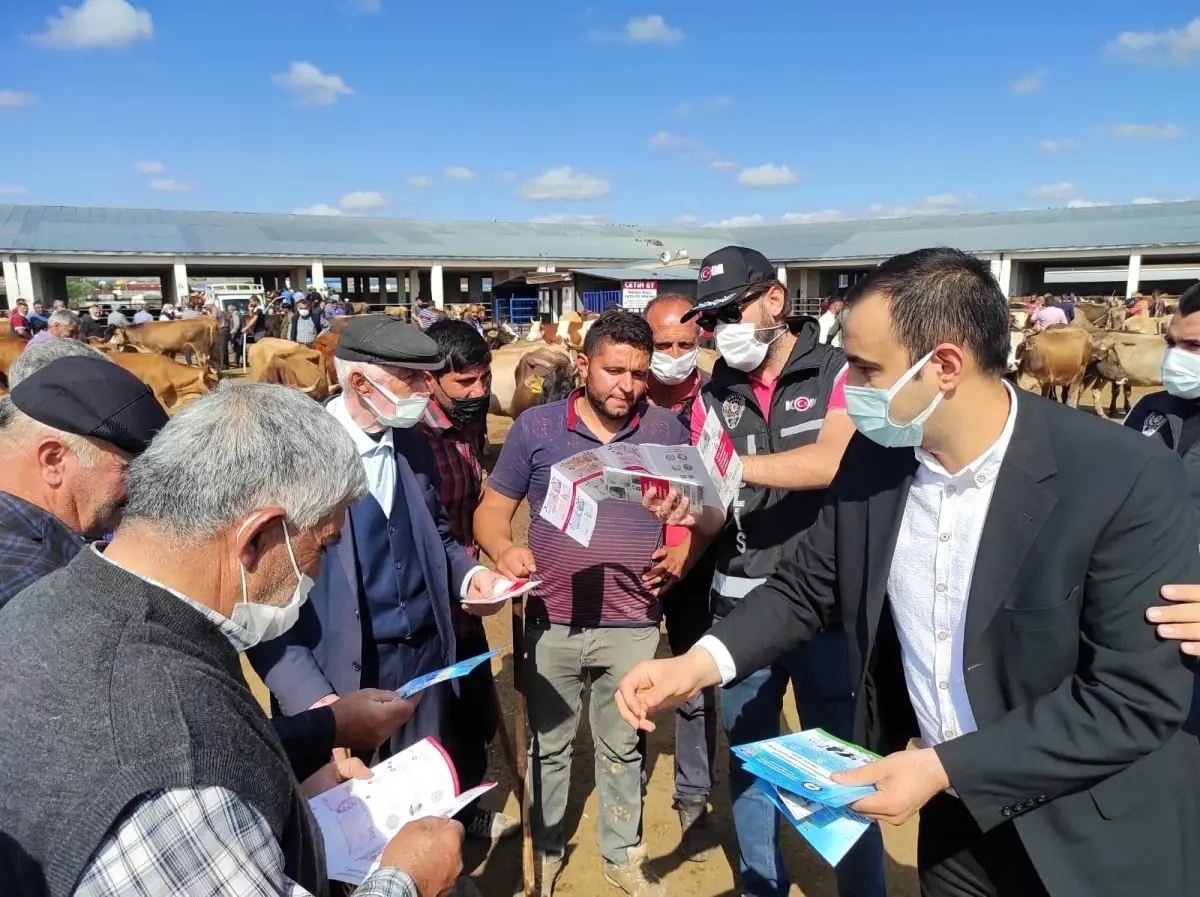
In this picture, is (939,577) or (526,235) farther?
(526,235)

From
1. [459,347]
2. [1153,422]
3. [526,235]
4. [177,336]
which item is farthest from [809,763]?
[526,235]

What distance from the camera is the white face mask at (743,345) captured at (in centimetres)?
296

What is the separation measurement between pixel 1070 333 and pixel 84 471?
14.1m

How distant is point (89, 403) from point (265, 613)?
1.19 metres

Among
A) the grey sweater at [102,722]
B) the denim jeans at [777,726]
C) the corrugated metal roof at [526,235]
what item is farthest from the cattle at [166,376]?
the corrugated metal roof at [526,235]

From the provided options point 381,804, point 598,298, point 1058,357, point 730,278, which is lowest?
point 381,804

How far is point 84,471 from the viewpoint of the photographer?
89.5 inches

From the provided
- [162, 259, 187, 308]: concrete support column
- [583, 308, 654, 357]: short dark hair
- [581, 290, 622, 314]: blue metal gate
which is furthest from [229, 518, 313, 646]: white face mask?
[162, 259, 187, 308]: concrete support column

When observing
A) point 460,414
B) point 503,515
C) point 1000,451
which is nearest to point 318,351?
point 460,414

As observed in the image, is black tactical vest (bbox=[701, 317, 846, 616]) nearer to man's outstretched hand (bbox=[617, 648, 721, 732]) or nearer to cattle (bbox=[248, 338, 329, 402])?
man's outstretched hand (bbox=[617, 648, 721, 732])

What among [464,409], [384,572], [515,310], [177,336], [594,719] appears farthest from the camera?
[515,310]

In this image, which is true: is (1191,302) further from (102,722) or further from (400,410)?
(102,722)

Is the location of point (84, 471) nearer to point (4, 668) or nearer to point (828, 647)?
point (4, 668)

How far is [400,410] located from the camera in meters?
2.86
